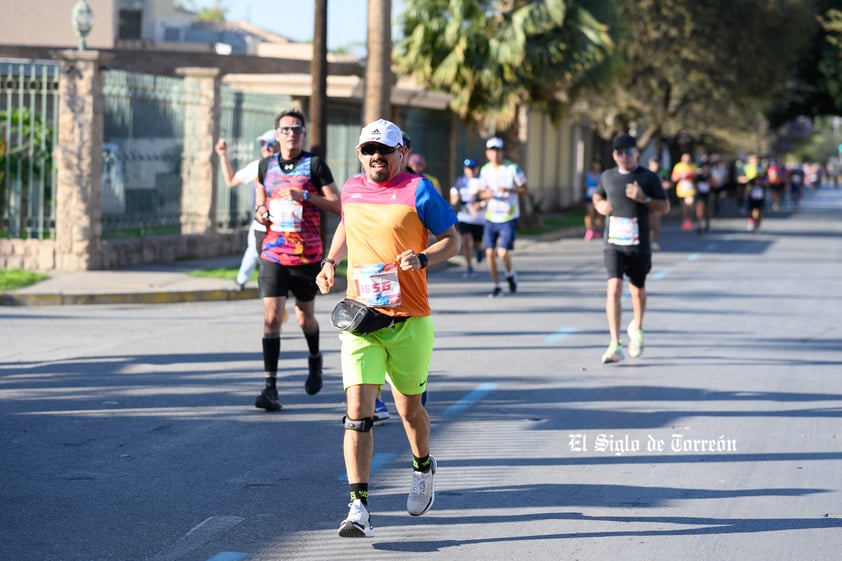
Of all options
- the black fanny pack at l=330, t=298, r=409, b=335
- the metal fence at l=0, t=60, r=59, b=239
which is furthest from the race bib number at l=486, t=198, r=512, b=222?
the black fanny pack at l=330, t=298, r=409, b=335

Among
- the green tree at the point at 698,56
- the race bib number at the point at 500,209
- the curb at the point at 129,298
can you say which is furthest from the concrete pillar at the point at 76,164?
the green tree at the point at 698,56

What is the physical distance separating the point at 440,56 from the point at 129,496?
82.5 ft

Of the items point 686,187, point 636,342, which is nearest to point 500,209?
point 636,342

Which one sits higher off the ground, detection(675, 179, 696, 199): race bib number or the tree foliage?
the tree foliage

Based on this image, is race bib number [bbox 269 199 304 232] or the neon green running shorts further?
race bib number [bbox 269 199 304 232]

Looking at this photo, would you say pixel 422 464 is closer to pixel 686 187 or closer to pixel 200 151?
pixel 200 151

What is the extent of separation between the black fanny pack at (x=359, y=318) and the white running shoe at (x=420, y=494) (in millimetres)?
755

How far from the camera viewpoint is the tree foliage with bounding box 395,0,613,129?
3000cm

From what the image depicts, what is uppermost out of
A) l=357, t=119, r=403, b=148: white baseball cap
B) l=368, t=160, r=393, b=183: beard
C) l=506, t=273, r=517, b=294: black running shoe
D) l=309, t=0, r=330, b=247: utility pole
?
l=309, t=0, r=330, b=247: utility pole

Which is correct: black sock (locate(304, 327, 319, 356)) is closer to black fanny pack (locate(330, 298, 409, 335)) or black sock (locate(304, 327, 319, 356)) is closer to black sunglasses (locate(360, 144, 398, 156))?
black fanny pack (locate(330, 298, 409, 335))

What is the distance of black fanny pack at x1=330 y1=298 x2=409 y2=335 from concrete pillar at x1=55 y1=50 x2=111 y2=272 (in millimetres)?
12558

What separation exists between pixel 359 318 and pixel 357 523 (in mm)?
913

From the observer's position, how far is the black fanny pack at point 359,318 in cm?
609

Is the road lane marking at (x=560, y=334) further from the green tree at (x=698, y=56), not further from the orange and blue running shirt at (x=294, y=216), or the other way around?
the green tree at (x=698, y=56)
